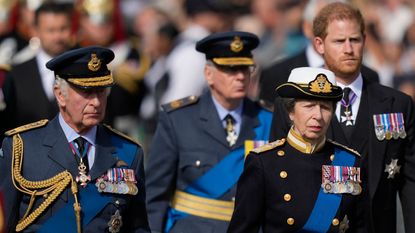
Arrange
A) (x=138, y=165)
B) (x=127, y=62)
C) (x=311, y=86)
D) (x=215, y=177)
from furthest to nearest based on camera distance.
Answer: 1. (x=127, y=62)
2. (x=215, y=177)
3. (x=138, y=165)
4. (x=311, y=86)

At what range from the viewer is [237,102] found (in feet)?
38.8

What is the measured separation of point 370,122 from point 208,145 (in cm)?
156

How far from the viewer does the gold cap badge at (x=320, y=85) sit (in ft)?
30.7

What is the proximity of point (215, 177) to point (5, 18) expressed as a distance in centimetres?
762

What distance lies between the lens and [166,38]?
1981cm

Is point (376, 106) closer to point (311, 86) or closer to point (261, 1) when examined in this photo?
point (311, 86)

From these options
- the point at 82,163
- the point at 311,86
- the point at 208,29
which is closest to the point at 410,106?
the point at 311,86

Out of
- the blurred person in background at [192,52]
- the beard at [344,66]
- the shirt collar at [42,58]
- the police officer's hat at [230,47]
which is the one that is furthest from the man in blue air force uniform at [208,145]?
the blurred person in background at [192,52]

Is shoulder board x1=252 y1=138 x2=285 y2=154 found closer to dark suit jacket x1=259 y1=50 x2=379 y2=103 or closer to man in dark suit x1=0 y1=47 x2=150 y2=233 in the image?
man in dark suit x1=0 y1=47 x2=150 y2=233

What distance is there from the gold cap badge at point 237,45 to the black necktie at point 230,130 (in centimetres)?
50

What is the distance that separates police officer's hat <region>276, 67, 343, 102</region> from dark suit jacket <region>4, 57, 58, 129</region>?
13.5 feet

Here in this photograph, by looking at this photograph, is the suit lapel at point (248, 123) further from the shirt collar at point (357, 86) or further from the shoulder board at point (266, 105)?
the shirt collar at point (357, 86)

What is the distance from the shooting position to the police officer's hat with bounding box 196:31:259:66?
464 inches

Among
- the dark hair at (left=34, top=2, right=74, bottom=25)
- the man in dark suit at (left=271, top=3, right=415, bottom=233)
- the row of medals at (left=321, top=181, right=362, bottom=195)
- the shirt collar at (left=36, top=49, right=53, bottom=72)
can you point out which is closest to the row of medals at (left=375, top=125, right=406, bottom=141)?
the man in dark suit at (left=271, top=3, right=415, bottom=233)
